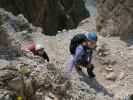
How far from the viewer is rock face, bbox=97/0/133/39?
13406mm

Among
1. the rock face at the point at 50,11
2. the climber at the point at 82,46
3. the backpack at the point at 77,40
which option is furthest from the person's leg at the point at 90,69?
the rock face at the point at 50,11

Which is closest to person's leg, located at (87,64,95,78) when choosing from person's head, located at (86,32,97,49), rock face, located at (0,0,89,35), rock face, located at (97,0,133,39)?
person's head, located at (86,32,97,49)

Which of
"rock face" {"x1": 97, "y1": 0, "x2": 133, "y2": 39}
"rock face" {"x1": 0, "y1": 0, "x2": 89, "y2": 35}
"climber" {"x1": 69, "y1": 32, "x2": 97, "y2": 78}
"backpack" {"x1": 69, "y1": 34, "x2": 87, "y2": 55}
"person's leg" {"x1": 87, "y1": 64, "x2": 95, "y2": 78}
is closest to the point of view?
"climber" {"x1": 69, "y1": 32, "x2": 97, "y2": 78}

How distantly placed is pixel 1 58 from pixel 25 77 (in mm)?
979

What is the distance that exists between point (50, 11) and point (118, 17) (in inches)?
952

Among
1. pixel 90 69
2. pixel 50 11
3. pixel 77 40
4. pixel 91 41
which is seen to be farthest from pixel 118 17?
pixel 50 11

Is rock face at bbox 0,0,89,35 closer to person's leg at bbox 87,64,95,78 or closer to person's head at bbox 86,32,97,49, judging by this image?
person's leg at bbox 87,64,95,78

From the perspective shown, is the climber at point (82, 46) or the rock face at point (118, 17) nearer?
the climber at point (82, 46)

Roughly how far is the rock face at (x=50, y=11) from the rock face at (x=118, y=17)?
1798 cm

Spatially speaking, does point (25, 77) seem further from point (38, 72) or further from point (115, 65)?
point (115, 65)

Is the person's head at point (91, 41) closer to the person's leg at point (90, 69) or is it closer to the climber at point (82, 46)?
the climber at point (82, 46)

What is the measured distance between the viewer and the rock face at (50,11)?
33562 mm

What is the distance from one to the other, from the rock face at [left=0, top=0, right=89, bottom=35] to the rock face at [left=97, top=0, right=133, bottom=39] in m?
18.0

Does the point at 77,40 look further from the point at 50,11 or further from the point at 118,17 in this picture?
the point at 50,11
